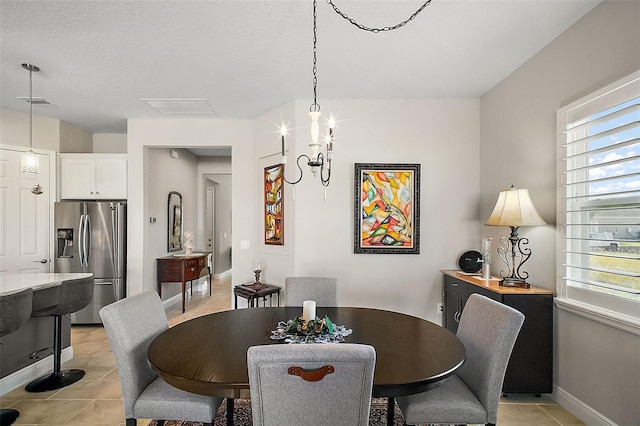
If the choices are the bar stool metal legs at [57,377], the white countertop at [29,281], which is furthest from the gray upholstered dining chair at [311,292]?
the bar stool metal legs at [57,377]

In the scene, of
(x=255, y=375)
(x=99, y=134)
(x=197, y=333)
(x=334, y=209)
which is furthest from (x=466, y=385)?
(x=99, y=134)

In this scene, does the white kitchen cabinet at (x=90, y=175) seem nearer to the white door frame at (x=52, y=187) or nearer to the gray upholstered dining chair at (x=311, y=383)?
the white door frame at (x=52, y=187)

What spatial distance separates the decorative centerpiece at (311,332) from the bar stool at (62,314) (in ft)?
6.65

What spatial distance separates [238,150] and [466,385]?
3.72 m

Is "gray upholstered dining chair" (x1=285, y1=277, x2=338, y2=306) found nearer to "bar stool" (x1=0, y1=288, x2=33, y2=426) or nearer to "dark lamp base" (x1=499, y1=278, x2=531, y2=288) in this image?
"dark lamp base" (x1=499, y1=278, x2=531, y2=288)

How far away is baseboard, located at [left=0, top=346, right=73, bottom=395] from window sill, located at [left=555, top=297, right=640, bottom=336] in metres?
4.30

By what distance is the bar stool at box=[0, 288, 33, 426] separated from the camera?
219 centimetres

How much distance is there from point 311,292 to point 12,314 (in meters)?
2.02

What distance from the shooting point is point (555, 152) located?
2.61m

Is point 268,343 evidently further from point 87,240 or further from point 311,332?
point 87,240

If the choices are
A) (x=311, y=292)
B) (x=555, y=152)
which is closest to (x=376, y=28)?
(x=555, y=152)

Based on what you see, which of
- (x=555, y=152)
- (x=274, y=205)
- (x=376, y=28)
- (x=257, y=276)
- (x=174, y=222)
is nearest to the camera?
(x=376, y=28)

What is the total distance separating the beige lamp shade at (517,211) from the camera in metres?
2.61

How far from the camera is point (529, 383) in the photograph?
256 centimetres
